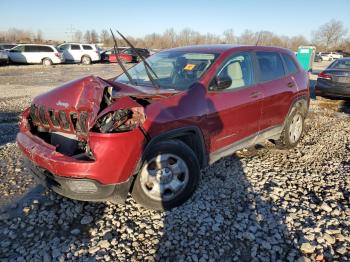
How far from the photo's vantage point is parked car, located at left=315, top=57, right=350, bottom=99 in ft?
29.7

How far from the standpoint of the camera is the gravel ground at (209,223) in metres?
2.77

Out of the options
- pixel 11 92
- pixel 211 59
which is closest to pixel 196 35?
pixel 11 92

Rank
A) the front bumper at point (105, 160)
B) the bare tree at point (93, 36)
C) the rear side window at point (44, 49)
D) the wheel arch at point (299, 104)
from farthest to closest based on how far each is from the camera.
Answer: the bare tree at point (93, 36)
the rear side window at point (44, 49)
the wheel arch at point (299, 104)
the front bumper at point (105, 160)

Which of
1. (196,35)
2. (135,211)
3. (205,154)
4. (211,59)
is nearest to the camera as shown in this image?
(135,211)

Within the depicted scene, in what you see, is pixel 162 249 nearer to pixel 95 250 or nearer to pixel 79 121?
pixel 95 250

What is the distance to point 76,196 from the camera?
2908 millimetres

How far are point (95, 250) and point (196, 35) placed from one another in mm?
77278

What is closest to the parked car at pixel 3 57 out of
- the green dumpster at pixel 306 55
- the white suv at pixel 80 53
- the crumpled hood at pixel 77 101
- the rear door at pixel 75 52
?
the white suv at pixel 80 53

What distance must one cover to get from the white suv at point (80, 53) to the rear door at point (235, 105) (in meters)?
25.9

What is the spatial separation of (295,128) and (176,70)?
8.78 ft

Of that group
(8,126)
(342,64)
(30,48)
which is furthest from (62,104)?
(30,48)

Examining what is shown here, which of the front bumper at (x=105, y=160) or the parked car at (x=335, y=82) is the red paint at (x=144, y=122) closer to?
the front bumper at (x=105, y=160)

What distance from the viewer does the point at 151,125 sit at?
298cm

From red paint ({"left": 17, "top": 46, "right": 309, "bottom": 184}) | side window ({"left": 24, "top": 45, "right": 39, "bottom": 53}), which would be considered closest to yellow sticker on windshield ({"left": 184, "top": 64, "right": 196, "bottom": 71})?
red paint ({"left": 17, "top": 46, "right": 309, "bottom": 184})
